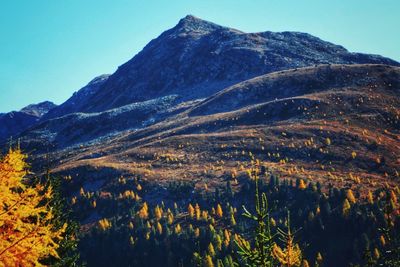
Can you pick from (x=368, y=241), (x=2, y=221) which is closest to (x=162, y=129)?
(x=368, y=241)

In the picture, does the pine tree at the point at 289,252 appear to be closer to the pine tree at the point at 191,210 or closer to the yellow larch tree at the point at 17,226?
the yellow larch tree at the point at 17,226

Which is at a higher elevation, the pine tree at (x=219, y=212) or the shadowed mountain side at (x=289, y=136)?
the shadowed mountain side at (x=289, y=136)

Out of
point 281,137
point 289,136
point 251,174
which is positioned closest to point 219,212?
point 251,174

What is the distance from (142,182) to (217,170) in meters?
18.8

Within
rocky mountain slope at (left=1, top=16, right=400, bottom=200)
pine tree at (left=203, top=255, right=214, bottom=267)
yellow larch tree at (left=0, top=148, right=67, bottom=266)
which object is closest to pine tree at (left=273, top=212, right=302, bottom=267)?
yellow larch tree at (left=0, top=148, right=67, bottom=266)

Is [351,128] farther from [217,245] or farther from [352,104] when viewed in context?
[217,245]

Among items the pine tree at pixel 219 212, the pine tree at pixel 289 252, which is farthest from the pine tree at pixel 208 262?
the pine tree at pixel 289 252

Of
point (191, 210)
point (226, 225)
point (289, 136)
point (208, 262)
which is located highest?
point (289, 136)

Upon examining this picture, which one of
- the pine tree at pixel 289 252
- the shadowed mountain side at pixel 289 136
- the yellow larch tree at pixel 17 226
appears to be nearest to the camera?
the pine tree at pixel 289 252

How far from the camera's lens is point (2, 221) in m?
10.0

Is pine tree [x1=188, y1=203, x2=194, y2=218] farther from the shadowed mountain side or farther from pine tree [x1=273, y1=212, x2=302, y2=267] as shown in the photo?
pine tree [x1=273, y1=212, x2=302, y2=267]

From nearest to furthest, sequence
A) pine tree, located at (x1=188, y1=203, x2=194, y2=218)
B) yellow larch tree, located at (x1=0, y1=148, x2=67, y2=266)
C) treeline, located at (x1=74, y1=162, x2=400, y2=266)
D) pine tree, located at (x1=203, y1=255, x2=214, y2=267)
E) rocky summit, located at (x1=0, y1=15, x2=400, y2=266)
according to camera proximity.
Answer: yellow larch tree, located at (x1=0, y1=148, x2=67, y2=266), pine tree, located at (x1=203, y1=255, x2=214, y2=267), treeline, located at (x1=74, y1=162, x2=400, y2=266), rocky summit, located at (x1=0, y1=15, x2=400, y2=266), pine tree, located at (x1=188, y1=203, x2=194, y2=218)

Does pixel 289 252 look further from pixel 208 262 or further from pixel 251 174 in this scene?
pixel 251 174

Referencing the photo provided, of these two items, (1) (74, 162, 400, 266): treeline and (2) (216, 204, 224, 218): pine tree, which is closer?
(1) (74, 162, 400, 266): treeline
